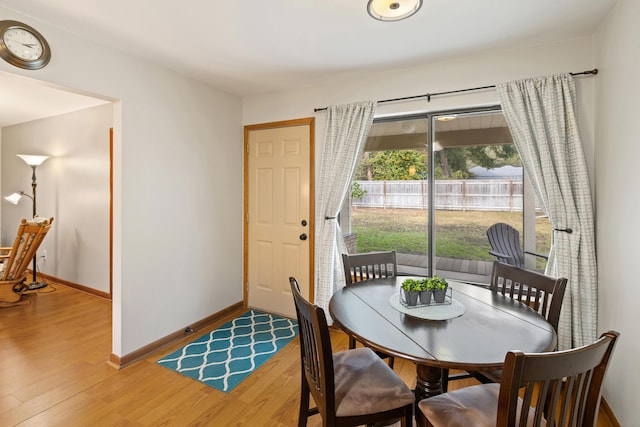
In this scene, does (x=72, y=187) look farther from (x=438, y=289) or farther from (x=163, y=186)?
(x=438, y=289)

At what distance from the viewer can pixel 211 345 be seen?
2.85 meters

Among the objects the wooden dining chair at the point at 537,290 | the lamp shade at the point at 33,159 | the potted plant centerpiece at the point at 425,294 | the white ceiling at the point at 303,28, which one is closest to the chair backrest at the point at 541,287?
the wooden dining chair at the point at 537,290

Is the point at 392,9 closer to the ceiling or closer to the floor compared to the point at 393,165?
closer to the ceiling

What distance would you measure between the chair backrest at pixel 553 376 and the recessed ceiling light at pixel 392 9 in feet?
5.83

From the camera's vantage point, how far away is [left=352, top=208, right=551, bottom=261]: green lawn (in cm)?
273

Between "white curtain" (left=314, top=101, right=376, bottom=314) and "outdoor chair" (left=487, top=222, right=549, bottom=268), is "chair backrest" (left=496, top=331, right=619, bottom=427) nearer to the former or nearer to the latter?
"outdoor chair" (left=487, top=222, right=549, bottom=268)

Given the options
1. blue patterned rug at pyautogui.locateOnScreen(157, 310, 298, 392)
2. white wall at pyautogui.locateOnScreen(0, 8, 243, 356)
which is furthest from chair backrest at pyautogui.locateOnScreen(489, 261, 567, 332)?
white wall at pyautogui.locateOnScreen(0, 8, 243, 356)

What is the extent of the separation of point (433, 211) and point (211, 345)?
7.63ft

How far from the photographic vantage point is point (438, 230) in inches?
116

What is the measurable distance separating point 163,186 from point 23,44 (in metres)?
1.26

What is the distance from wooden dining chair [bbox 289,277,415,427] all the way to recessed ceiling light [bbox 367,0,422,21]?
160 cm

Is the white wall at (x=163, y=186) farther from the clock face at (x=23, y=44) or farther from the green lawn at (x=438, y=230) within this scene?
the green lawn at (x=438, y=230)

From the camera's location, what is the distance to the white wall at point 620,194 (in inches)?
66.2

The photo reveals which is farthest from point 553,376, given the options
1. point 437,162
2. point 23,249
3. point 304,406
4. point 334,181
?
point 23,249
